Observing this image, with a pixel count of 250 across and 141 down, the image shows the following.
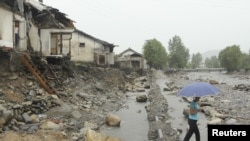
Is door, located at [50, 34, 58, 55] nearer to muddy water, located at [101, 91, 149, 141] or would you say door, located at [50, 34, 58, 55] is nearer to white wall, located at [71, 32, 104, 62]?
muddy water, located at [101, 91, 149, 141]

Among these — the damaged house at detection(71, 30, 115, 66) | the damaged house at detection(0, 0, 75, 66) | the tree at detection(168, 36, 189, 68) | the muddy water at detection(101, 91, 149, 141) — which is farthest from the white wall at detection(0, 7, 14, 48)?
the tree at detection(168, 36, 189, 68)

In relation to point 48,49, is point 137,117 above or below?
below

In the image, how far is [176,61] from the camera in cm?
10588

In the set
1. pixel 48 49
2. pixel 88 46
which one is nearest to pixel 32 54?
pixel 48 49

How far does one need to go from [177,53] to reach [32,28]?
8517 centimetres

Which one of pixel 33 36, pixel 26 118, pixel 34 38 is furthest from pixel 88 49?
pixel 26 118

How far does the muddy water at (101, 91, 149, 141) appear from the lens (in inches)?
614

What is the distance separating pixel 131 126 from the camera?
1795cm

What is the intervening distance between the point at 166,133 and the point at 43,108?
700cm

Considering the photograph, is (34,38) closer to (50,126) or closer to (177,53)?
(50,126)

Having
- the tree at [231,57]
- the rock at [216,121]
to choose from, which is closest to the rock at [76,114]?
the rock at [216,121]

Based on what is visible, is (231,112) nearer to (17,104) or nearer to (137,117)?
(137,117)

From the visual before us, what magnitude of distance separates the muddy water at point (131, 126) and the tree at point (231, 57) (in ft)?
241

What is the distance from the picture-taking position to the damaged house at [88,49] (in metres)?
43.4
